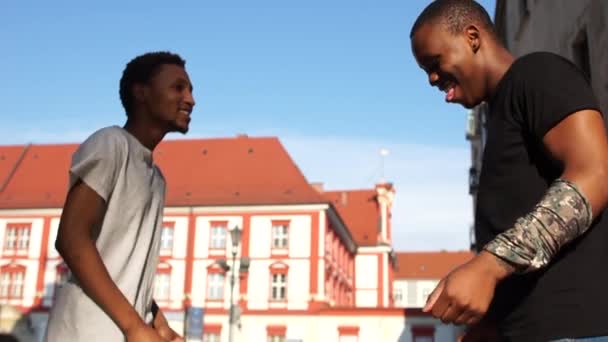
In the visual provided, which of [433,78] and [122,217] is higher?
[433,78]

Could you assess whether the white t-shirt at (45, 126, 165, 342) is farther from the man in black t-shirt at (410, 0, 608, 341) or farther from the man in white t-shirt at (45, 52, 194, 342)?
the man in black t-shirt at (410, 0, 608, 341)

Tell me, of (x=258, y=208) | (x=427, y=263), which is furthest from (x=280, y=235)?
(x=427, y=263)

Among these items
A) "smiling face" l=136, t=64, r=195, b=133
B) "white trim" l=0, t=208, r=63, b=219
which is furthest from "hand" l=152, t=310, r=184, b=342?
"white trim" l=0, t=208, r=63, b=219

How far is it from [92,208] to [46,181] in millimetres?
49640

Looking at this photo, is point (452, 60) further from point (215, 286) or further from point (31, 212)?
point (31, 212)

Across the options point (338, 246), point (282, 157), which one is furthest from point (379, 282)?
point (282, 157)

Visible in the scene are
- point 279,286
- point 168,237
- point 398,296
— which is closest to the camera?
point 279,286

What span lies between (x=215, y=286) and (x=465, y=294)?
138 feet

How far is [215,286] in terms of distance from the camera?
42625 mm

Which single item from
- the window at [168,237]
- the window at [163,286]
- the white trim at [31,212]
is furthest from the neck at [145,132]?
the white trim at [31,212]

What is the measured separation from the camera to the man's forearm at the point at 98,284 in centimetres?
212

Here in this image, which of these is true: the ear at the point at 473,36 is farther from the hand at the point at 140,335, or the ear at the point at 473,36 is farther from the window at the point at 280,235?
the window at the point at 280,235

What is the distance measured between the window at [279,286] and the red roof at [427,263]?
4833 cm

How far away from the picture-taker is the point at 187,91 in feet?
9.11
